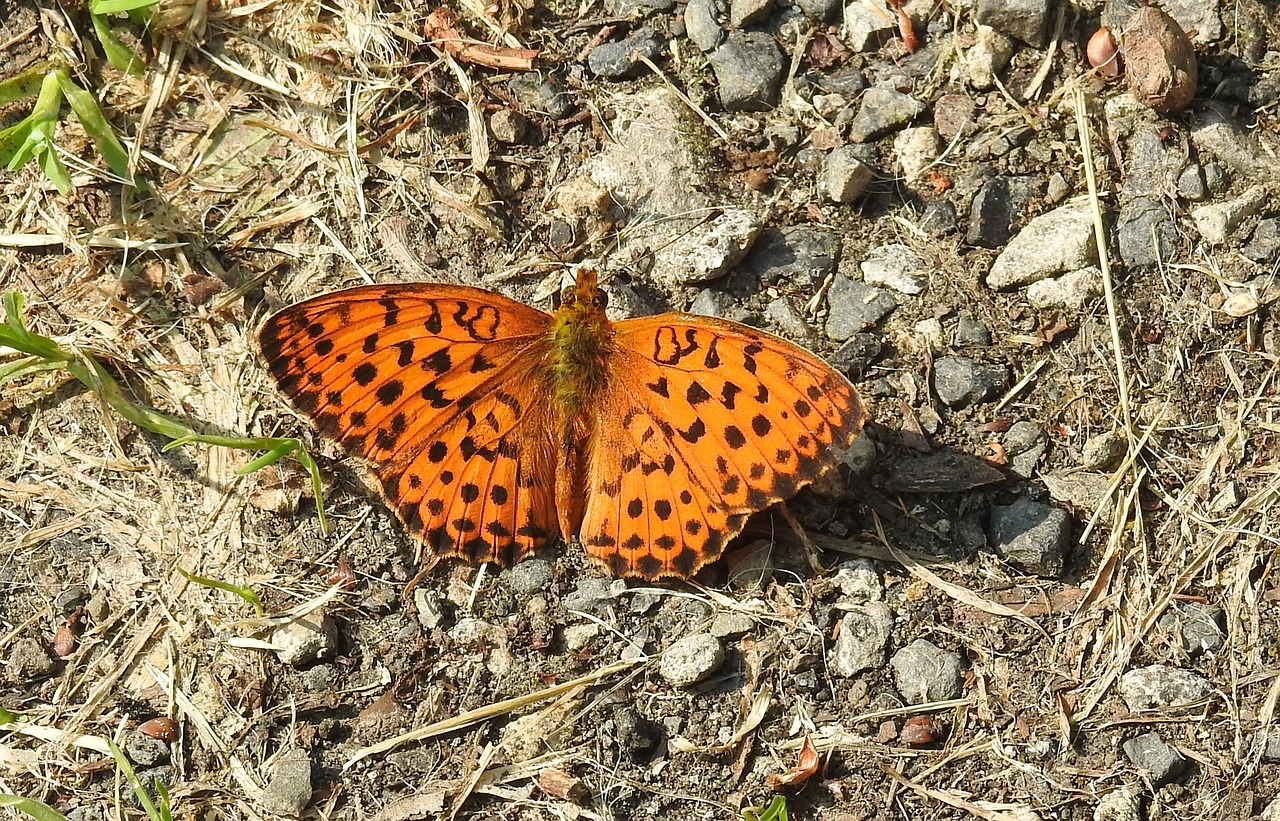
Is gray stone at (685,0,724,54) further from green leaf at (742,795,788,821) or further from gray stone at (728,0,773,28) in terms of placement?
green leaf at (742,795,788,821)

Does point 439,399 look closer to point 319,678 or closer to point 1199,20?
point 319,678

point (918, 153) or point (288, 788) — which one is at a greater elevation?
point (918, 153)

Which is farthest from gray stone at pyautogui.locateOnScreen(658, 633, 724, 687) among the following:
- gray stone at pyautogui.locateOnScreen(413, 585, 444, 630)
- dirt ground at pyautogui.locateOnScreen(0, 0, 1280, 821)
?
gray stone at pyautogui.locateOnScreen(413, 585, 444, 630)

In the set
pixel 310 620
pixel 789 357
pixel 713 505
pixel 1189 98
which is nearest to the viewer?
pixel 789 357

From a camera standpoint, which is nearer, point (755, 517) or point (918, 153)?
point (755, 517)

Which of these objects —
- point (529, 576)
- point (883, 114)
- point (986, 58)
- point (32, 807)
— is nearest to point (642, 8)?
point (883, 114)

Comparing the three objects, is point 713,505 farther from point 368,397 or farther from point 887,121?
point 887,121

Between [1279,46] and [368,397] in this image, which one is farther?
[1279,46]

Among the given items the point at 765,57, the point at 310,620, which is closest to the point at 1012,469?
the point at 765,57
